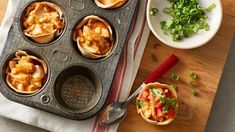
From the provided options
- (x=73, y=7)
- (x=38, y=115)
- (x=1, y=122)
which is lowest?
(x=1, y=122)

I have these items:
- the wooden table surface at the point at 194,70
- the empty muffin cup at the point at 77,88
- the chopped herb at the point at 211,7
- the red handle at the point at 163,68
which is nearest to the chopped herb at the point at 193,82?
the wooden table surface at the point at 194,70

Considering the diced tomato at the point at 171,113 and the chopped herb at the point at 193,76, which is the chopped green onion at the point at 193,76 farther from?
the diced tomato at the point at 171,113

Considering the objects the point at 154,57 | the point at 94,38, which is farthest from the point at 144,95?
the point at 94,38

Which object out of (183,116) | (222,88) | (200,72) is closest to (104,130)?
(183,116)

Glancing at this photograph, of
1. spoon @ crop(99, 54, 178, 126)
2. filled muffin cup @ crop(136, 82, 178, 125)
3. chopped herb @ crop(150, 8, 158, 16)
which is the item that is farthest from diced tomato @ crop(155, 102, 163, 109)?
chopped herb @ crop(150, 8, 158, 16)

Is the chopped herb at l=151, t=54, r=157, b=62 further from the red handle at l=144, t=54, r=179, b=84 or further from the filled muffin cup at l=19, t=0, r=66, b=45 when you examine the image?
the filled muffin cup at l=19, t=0, r=66, b=45

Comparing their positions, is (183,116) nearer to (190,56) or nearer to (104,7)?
(190,56)

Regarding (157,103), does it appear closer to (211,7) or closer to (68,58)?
(68,58)
